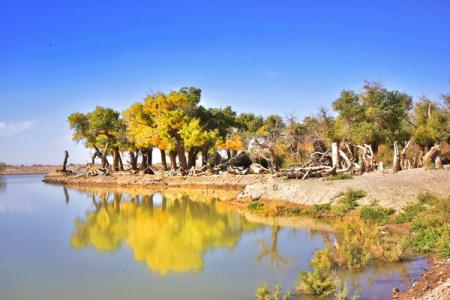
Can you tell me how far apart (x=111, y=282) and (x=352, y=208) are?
13028 millimetres

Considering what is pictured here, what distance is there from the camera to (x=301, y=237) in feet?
56.7

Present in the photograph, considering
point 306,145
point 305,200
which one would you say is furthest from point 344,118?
point 305,200

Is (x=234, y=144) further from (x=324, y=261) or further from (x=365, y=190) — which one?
(x=324, y=261)

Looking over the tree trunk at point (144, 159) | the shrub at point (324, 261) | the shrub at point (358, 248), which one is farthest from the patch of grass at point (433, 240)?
the tree trunk at point (144, 159)

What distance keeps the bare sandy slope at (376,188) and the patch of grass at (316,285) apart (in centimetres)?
1097

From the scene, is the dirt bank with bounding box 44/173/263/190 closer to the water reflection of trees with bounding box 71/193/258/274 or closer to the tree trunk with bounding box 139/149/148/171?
the tree trunk with bounding box 139/149/148/171

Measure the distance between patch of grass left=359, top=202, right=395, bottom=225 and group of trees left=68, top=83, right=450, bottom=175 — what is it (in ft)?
34.2

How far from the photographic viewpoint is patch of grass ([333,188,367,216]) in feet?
68.7

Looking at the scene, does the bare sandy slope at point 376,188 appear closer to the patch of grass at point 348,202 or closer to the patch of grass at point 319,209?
the patch of grass at point 348,202

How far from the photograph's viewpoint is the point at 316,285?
9719 millimetres

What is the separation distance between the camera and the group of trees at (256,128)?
121 ft

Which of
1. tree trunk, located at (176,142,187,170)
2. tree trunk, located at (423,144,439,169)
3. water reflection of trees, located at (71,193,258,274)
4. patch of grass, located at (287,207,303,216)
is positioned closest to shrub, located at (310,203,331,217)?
patch of grass, located at (287,207,303,216)

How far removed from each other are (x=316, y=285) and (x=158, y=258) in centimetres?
618

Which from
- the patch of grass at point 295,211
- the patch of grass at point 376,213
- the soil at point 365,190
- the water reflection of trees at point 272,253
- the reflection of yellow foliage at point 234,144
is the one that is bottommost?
the water reflection of trees at point 272,253
